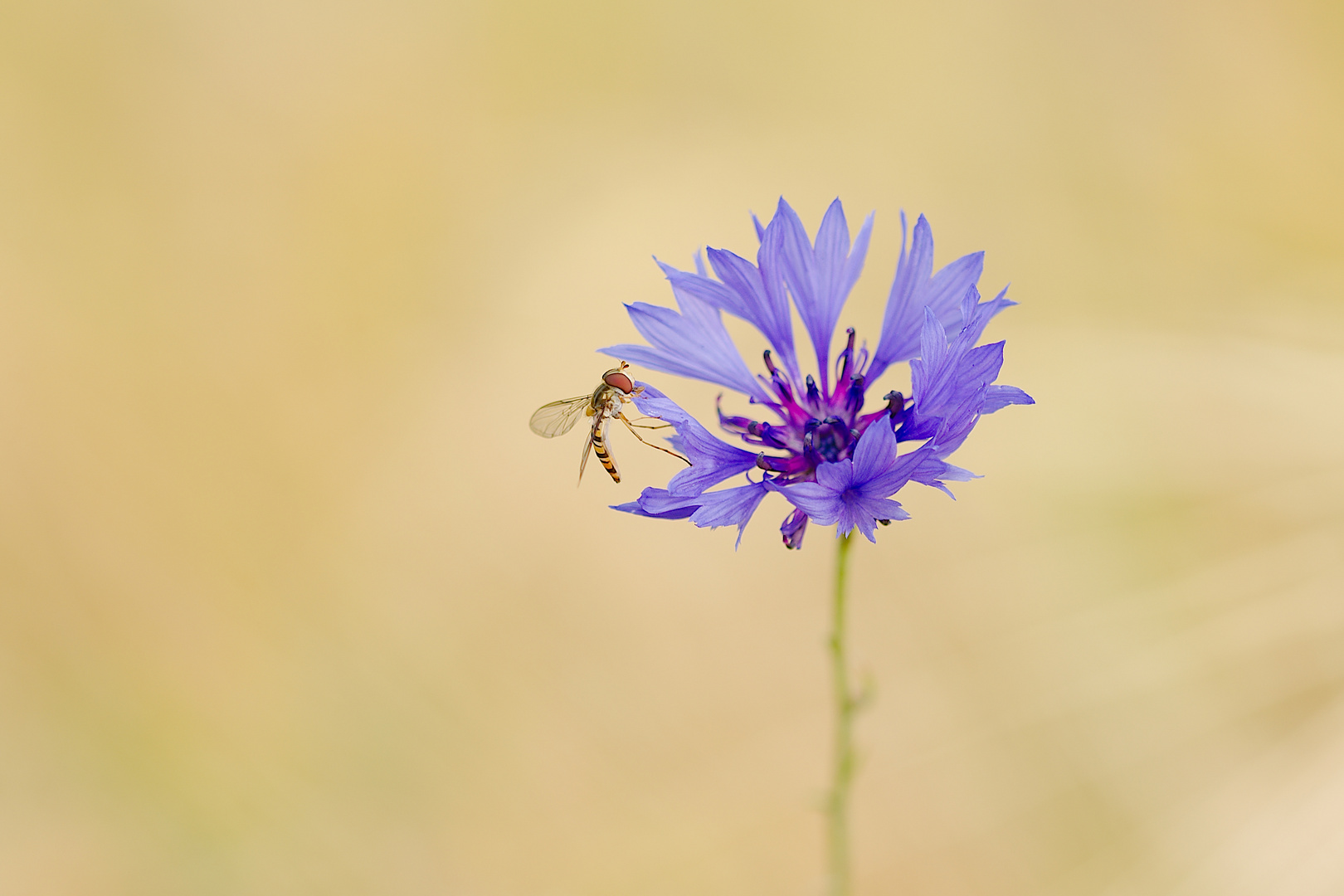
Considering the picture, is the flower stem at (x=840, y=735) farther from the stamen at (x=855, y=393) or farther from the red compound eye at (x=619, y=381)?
the red compound eye at (x=619, y=381)

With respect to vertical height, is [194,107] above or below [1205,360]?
above

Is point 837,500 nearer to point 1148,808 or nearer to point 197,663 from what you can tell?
point 1148,808

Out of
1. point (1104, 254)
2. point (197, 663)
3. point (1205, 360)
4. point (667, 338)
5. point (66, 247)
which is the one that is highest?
point (1104, 254)

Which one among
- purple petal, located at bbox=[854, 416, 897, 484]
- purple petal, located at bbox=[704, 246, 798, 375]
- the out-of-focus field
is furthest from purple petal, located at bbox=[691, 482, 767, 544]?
the out-of-focus field

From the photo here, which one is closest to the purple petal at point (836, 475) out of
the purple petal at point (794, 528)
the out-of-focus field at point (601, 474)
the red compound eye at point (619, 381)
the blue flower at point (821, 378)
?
the blue flower at point (821, 378)

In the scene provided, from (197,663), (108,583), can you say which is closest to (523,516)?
(197,663)

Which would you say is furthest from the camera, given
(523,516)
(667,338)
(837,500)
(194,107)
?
(194,107)
